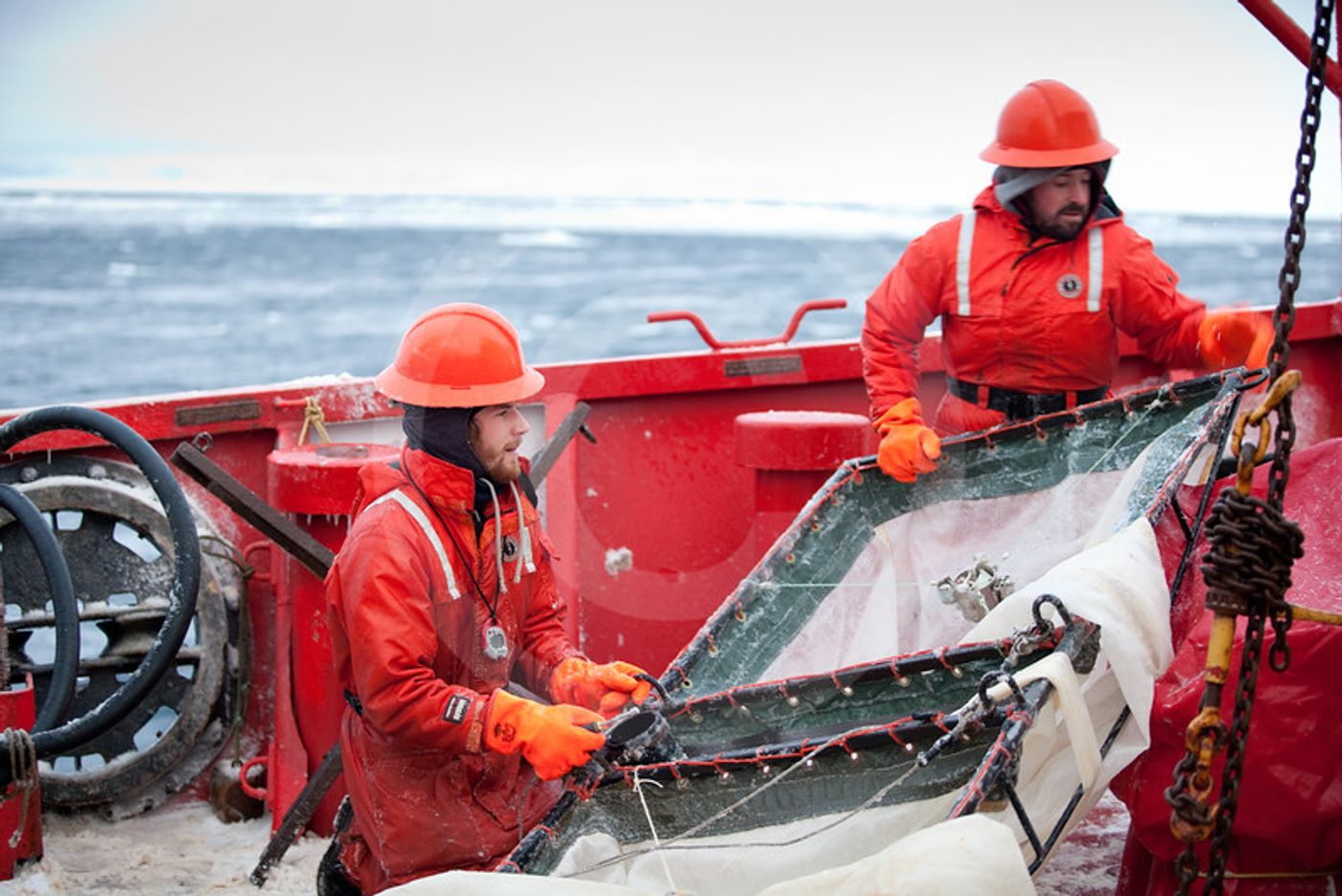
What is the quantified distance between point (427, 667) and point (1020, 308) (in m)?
2.29

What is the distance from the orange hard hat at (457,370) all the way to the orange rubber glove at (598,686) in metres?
0.66

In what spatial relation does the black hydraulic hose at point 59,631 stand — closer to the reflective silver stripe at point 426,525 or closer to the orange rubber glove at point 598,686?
the reflective silver stripe at point 426,525

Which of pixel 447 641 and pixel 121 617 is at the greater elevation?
pixel 447 641

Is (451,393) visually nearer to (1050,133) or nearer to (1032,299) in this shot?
(1032,299)

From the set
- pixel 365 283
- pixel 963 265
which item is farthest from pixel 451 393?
pixel 365 283

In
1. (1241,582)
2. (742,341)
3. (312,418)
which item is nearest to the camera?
(1241,582)

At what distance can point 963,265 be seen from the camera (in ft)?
15.1

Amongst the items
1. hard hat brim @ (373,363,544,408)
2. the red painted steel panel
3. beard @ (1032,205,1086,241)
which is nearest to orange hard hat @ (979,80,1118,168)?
beard @ (1032,205,1086,241)

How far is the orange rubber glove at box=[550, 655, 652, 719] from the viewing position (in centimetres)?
341

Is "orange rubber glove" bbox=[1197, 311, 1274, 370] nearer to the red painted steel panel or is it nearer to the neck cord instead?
the neck cord

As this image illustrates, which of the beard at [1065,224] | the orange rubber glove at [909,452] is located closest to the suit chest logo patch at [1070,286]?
the beard at [1065,224]

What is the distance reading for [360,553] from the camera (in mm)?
3154

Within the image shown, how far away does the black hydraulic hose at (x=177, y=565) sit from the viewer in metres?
4.07

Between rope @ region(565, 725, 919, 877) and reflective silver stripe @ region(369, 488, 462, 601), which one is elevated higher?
reflective silver stripe @ region(369, 488, 462, 601)
